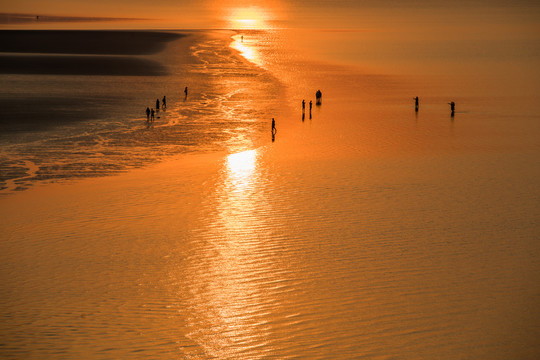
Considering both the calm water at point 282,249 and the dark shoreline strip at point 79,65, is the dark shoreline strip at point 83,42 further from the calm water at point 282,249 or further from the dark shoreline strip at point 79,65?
the calm water at point 282,249

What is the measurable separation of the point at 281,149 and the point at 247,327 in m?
21.3

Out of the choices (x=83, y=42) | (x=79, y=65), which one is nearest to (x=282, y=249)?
(x=79, y=65)

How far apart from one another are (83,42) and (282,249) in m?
98.2

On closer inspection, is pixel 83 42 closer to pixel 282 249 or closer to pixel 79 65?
pixel 79 65

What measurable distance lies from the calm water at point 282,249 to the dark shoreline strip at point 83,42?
61794 millimetres

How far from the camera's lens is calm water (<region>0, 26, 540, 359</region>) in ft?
44.3

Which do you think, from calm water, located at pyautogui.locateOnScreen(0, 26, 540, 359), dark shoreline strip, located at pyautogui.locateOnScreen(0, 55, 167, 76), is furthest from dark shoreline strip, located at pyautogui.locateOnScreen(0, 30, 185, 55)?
calm water, located at pyautogui.locateOnScreen(0, 26, 540, 359)

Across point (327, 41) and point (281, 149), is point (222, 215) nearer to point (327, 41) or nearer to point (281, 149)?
point (281, 149)

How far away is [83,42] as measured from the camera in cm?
10800

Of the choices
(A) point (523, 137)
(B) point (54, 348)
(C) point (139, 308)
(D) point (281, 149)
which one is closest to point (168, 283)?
(C) point (139, 308)

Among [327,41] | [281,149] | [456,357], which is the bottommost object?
[456,357]

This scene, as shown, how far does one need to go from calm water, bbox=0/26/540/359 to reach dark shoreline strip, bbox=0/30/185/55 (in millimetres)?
61794

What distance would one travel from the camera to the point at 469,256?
722 inches

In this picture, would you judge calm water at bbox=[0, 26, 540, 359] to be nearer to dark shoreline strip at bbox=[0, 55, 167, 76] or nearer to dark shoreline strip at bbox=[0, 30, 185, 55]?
dark shoreline strip at bbox=[0, 55, 167, 76]
